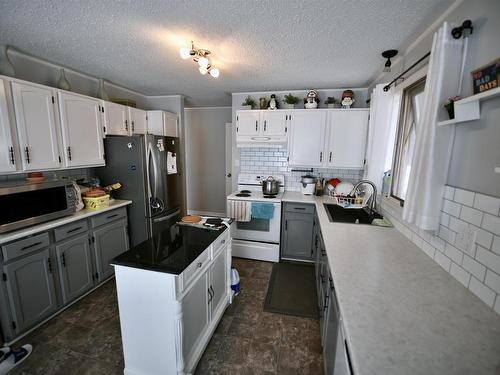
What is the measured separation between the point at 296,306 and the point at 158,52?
273 centimetres

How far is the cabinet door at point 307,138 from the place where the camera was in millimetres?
2979

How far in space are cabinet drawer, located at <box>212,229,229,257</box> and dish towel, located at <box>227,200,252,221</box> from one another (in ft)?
3.47

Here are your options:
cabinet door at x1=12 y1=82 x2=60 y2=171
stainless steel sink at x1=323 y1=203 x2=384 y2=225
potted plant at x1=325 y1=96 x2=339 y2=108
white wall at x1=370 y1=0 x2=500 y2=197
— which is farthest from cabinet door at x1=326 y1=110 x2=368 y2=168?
cabinet door at x1=12 y1=82 x2=60 y2=171

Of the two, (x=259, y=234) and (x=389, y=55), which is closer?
(x=389, y=55)

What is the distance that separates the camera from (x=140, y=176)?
2.64 m

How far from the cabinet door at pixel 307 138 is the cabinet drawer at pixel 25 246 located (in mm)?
2754

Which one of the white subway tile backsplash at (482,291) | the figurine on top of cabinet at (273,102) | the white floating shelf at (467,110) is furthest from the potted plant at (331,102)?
the white subway tile backsplash at (482,291)

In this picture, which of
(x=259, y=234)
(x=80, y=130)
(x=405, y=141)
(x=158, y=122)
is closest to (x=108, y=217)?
(x=80, y=130)

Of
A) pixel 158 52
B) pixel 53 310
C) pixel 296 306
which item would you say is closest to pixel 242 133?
pixel 158 52

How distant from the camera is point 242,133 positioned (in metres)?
3.17

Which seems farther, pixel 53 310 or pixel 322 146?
pixel 322 146

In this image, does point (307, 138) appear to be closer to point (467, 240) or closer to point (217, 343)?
point (467, 240)

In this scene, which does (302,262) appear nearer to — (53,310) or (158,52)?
(53,310)

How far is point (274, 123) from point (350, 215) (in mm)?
1577
